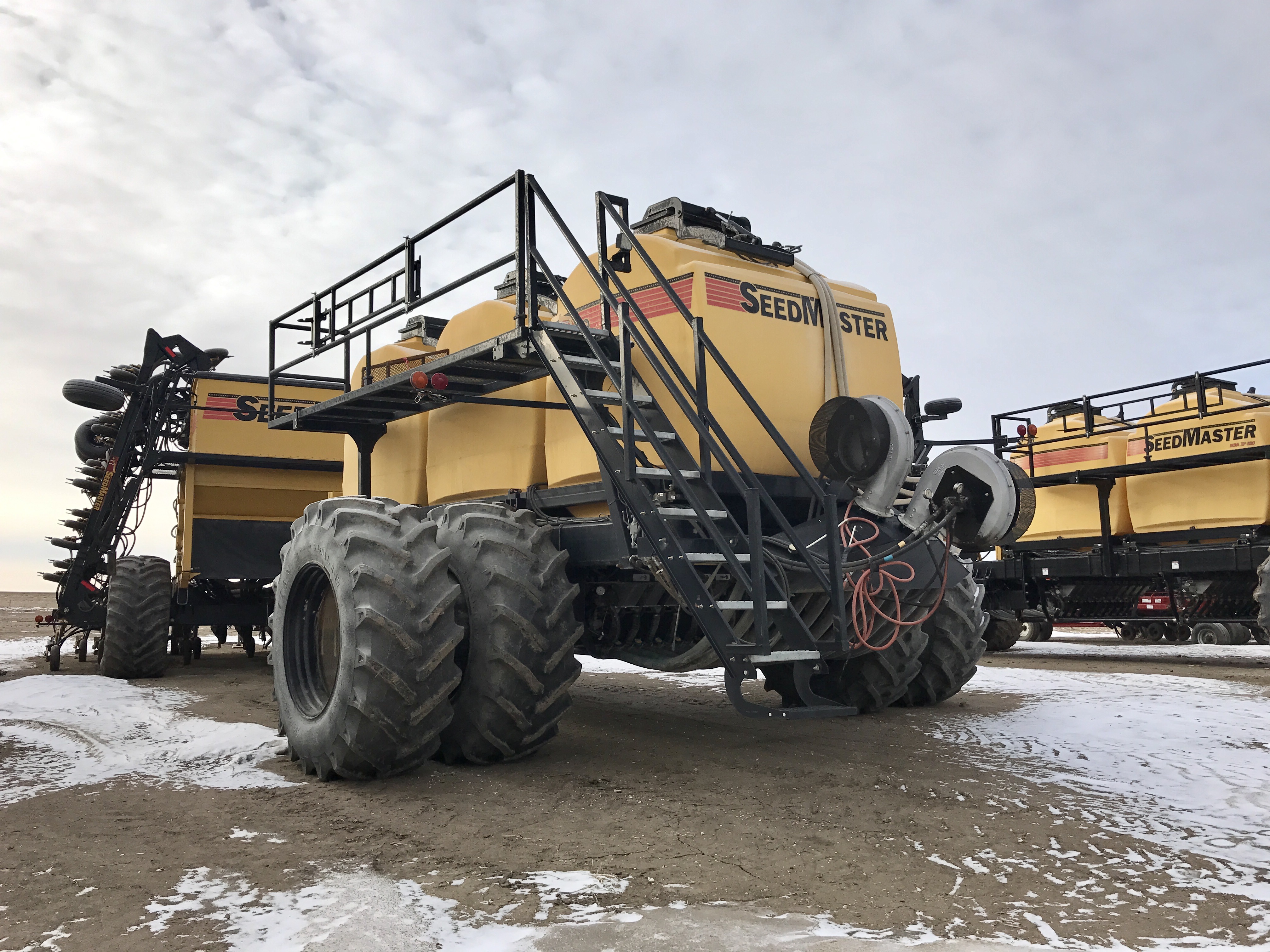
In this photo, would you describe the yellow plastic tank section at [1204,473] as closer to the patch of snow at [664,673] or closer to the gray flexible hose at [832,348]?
the patch of snow at [664,673]

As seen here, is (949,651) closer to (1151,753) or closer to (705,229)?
(1151,753)

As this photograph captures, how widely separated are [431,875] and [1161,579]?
12.8 metres

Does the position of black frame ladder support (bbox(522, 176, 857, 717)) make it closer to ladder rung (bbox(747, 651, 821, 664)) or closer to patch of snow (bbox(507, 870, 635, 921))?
ladder rung (bbox(747, 651, 821, 664))

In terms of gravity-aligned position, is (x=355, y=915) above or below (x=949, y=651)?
below

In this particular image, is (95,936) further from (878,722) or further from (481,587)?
(878,722)

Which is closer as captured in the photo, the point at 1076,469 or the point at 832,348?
the point at 832,348

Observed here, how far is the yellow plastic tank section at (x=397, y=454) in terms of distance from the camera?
7527 millimetres

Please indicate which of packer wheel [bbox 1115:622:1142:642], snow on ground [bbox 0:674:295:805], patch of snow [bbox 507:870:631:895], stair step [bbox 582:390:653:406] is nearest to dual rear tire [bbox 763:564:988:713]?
stair step [bbox 582:390:653:406]

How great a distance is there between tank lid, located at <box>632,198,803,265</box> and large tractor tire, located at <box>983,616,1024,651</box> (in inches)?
420

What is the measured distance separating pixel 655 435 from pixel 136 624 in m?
7.90

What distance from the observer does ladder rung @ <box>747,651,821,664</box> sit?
15.4 ft

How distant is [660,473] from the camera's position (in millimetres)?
4930

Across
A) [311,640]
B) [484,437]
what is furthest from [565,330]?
[311,640]

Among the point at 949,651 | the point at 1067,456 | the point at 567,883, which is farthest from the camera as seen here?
the point at 1067,456
